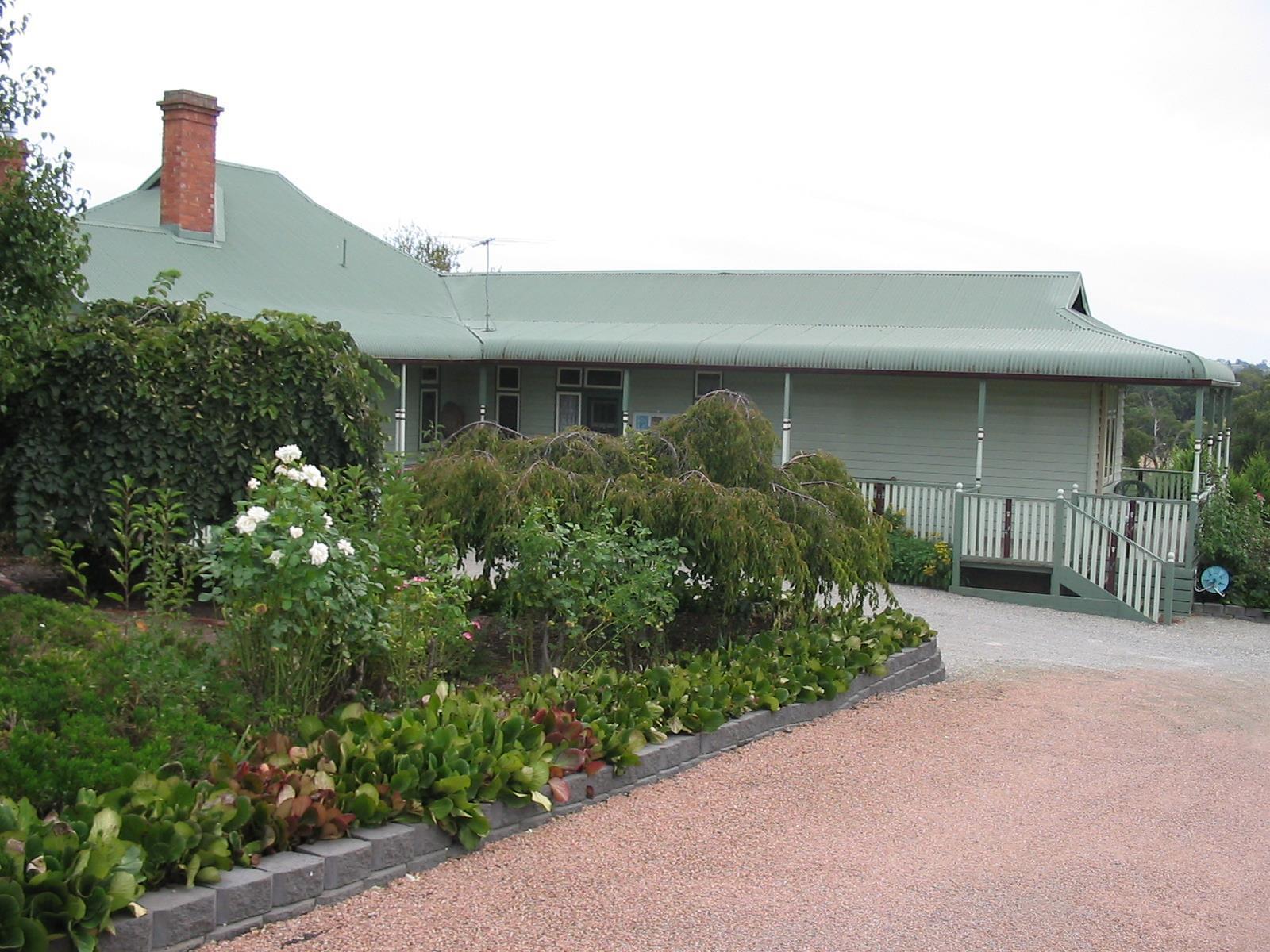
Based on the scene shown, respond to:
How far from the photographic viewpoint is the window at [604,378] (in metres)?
23.0

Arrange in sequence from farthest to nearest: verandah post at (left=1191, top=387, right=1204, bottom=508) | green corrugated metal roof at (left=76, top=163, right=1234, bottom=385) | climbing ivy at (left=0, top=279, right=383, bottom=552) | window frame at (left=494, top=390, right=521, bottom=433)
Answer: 1. window frame at (left=494, top=390, right=521, bottom=433)
2. green corrugated metal roof at (left=76, top=163, right=1234, bottom=385)
3. verandah post at (left=1191, top=387, right=1204, bottom=508)
4. climbing ivy at (left=0, top=279, right=383, bottom=552)

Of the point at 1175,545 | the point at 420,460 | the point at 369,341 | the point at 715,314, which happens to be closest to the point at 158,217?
the point at 369,341

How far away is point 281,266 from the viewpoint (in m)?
21.2

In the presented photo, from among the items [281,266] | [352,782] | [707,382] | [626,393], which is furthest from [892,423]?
[352,782]

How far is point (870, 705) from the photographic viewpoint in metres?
9.02

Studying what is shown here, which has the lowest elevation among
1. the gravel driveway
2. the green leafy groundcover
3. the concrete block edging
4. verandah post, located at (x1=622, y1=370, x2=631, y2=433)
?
the gravel driveway

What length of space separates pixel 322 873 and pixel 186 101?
1787 cm

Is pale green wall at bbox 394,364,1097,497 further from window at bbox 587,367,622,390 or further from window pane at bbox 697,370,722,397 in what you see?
window at bbox 587,367,622,390

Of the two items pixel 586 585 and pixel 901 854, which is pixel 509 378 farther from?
pixel 901 854

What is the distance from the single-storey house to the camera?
1689 centimetres

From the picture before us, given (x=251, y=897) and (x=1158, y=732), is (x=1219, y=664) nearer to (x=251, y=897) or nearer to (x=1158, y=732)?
(x=1158, y=732)

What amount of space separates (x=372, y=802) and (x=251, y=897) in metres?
0.73

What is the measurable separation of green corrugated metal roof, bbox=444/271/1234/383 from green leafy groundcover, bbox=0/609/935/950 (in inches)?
434

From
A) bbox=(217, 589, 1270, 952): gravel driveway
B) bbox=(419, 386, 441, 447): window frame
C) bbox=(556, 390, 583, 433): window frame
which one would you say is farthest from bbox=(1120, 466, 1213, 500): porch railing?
bbox=(419, 386, 441, 447): window frame
